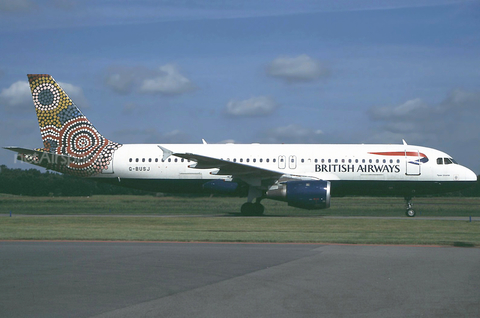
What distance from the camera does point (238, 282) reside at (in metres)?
8.45

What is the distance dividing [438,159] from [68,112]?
794 inches

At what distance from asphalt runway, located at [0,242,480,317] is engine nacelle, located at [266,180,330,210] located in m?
10.7

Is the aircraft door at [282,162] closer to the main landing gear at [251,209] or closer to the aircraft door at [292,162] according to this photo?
the aircraft door at [292,162]

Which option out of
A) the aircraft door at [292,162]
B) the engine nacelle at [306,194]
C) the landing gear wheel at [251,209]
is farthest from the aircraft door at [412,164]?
the landing gear wheel at [251,209]

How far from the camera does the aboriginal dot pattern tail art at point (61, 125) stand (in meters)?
28.5

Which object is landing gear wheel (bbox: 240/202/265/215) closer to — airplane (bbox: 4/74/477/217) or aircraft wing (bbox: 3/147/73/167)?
airplane (bbox: 4/74/477/217)

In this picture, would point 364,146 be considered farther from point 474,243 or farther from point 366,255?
point 366,255

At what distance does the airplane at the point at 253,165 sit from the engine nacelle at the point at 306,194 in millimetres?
530

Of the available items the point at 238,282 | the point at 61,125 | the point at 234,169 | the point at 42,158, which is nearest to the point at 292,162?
the point at 234,169

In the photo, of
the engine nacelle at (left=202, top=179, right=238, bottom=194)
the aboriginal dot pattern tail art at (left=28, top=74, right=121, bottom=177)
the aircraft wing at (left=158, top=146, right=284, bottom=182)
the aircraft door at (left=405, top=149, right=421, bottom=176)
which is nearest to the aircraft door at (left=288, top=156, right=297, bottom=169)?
the aircraft wing at (left=158, top=146, right=284, bottom=182)

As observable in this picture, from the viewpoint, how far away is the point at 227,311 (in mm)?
6551

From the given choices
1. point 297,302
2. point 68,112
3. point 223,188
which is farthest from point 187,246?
point 68,112

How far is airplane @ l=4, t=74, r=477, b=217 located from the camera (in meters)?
26.3

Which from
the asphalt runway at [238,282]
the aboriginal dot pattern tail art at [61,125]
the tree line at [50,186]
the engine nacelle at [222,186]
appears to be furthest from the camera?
the tree line at [50,186]
